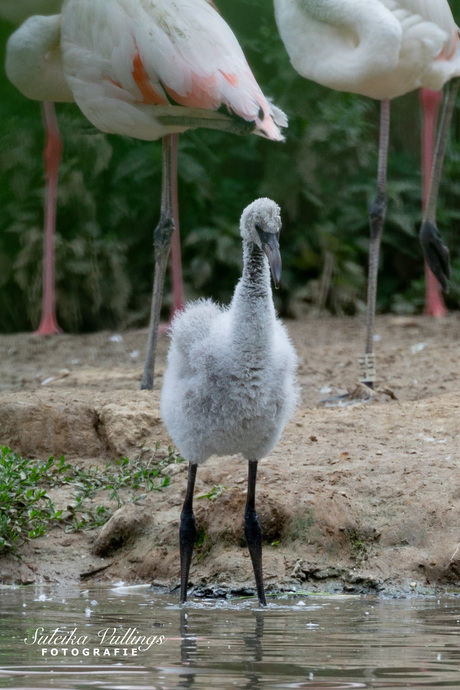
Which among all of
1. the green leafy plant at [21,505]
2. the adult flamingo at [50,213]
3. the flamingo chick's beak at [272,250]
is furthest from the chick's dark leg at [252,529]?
the adult flamingo at [50,213]

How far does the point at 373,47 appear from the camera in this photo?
5.29m

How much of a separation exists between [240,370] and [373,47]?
2674mm

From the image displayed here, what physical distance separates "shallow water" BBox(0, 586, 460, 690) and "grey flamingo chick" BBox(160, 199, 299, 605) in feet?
0.86

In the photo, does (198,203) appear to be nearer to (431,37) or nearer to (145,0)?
(431,37)

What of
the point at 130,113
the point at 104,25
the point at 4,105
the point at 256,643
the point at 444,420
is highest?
the point at 104,25

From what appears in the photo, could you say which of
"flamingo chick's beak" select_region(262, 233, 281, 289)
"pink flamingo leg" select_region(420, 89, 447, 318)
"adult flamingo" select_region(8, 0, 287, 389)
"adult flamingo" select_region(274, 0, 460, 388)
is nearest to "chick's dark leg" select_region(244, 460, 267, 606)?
"flamingo chick's beak" select_region(262, 233, 281, 289)

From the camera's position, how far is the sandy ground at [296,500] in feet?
11.7

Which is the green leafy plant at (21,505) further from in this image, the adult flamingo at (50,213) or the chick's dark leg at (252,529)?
the adult flamingo at (50,213)

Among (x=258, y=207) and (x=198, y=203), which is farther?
(x=198, y=203)

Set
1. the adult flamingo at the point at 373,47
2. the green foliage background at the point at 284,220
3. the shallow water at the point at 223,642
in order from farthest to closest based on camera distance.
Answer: the green foliage background at the point at 284,220, the adult flamingo at the point at 373,47, the shallow water at the point at 223,642

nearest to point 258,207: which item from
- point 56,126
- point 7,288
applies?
point 56,126

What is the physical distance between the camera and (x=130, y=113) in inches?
189

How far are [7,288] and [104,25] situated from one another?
3887mm

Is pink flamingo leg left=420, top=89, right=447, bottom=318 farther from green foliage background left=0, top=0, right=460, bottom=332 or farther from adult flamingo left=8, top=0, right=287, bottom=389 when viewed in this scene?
adult flamingo left=8, top=0, right=287, bottom=389
